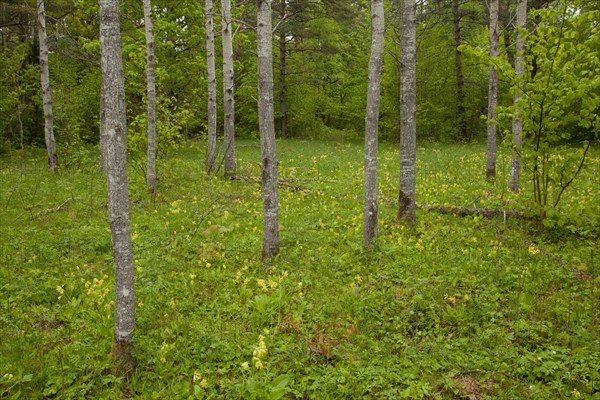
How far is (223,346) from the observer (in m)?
5.08

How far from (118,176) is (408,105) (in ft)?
19.5

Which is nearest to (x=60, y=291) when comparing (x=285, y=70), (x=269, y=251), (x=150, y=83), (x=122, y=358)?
(x=122, y=358)

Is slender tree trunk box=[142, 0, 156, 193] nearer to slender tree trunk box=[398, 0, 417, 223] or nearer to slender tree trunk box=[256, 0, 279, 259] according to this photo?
slender tree trunk box=[256, 0, 279, 259]

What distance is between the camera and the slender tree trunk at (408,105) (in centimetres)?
813

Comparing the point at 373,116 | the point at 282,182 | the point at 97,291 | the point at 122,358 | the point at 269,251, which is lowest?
the point at 122,358

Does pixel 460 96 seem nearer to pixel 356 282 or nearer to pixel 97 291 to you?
pixel 356 282

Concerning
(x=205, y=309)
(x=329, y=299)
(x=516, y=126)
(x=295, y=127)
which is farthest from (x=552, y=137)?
(x=295, y=127)

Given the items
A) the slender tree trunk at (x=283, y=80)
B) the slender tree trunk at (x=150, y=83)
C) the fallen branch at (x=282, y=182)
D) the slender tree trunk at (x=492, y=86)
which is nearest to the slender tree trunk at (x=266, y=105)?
the fallen branch at (x=282, y=182)

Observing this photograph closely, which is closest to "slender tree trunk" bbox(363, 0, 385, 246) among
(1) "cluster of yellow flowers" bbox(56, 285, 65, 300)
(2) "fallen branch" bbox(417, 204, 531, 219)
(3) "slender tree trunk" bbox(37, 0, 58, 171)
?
(2) "fallen branch" bbox(417, 204, 531, 219)

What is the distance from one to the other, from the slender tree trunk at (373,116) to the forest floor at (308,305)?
1.84 ft

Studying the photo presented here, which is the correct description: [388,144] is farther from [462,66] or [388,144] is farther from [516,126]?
[516,126]

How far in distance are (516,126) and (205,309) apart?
9.10m

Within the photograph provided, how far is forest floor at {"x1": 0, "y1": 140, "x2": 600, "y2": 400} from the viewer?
449 centimetres

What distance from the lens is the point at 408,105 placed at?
8453 millimetres
